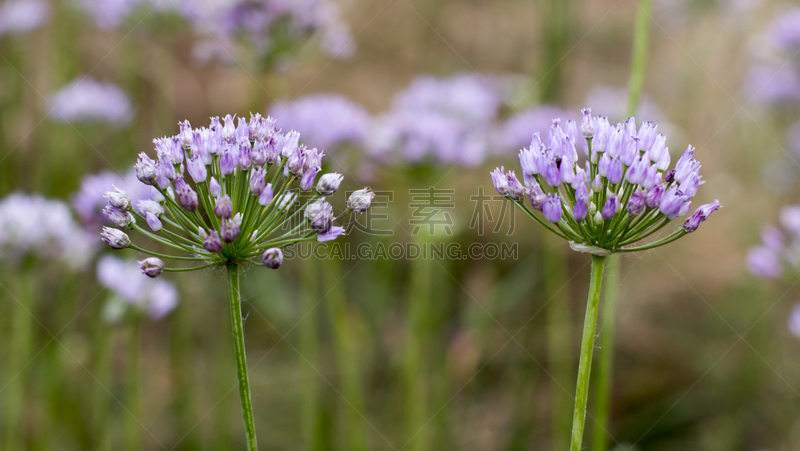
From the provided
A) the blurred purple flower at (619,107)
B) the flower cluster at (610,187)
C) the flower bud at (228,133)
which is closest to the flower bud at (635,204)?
the flower cluster at (610,187)

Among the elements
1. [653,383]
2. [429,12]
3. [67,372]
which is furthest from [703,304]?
[67,372]

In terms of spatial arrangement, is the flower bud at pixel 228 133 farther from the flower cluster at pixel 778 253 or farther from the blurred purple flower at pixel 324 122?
the flower cluster at pixel 778 253

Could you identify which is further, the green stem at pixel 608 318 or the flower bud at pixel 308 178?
the green stem at pixel 608 318

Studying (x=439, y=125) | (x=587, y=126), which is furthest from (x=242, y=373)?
(x=439, y=125)

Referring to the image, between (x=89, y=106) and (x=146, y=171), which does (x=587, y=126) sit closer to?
(x=146, y=171)

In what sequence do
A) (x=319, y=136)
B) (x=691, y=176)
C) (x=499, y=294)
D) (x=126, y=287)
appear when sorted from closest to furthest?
(x=691, y=176), (x=126, y=287), (x=319, y=136), (x=499, y=294)

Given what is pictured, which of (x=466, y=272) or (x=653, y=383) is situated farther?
(x=466, y=272)

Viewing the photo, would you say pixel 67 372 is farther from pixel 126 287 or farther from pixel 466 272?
pixel 466 272
